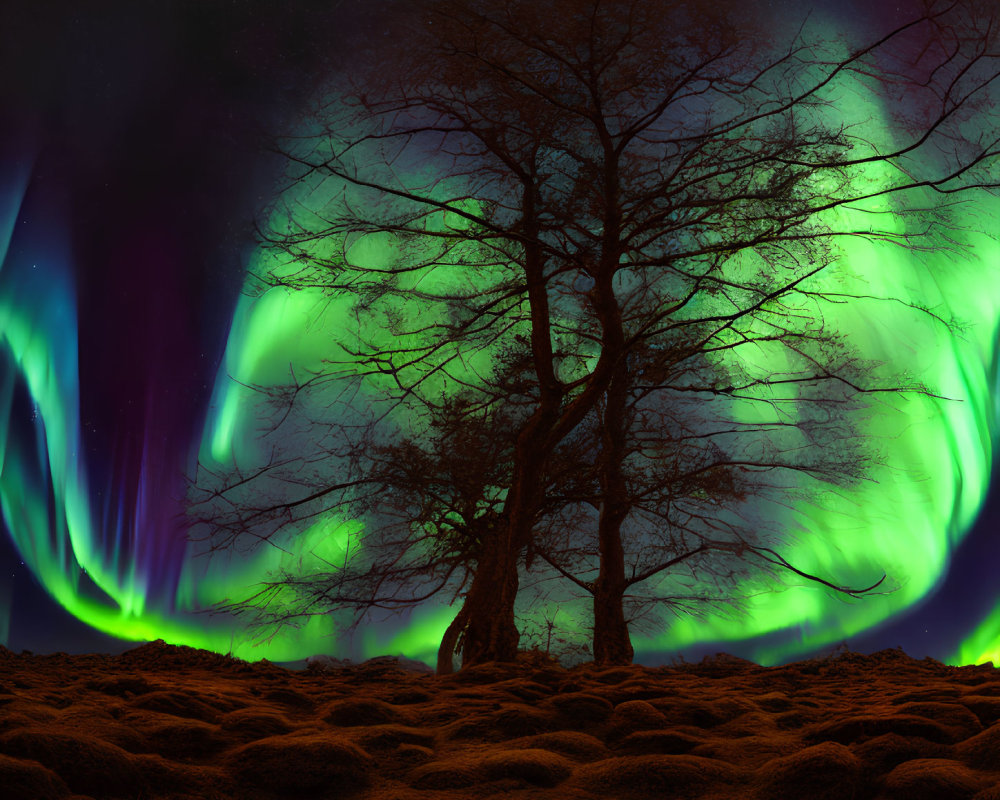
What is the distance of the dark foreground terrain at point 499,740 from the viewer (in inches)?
66.3

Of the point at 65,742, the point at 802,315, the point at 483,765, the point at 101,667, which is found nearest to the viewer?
the point at 65,742

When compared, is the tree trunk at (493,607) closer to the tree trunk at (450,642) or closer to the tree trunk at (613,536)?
the tree trunk at (450,642)

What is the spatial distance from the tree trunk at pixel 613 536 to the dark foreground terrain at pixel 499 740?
133 centimetres

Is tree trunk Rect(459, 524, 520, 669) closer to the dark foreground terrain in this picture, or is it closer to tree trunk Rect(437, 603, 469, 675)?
tree trunk Rect(437, 603, 469, 675)

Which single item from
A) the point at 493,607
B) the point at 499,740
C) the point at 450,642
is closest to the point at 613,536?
the point at 493,607

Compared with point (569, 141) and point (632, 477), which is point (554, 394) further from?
point (569, 141)

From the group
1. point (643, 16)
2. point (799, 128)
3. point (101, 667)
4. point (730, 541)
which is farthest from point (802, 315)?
point (101, 667)

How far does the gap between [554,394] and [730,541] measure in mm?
1278

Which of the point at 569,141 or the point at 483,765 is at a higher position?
the point at 569,141

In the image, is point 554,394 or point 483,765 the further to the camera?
point 554,394

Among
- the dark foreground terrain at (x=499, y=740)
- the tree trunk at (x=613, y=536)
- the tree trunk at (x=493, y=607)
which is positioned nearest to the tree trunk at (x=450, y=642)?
the tree trunk at (x=493, y=607)

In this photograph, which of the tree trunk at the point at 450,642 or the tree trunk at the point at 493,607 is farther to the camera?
the tree trunk at the point at 450,642

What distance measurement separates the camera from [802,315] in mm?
4152

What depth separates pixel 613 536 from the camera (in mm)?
4605
